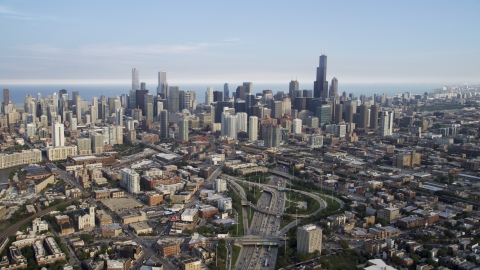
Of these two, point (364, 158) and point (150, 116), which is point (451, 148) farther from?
point (150, 116)

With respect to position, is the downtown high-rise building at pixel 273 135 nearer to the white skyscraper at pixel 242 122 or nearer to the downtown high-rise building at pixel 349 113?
the white skyscraper at pixel 242 122

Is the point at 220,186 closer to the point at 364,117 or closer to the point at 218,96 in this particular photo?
the point at 364,117

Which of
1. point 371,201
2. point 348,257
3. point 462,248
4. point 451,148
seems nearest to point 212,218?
point 348,257

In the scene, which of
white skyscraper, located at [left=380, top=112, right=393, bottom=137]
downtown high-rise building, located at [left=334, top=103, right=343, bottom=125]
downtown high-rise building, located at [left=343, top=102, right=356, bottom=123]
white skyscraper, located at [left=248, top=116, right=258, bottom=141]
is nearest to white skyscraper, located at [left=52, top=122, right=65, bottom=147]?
white skyscraper, located at [left=248, top=116, right=258, bottom=141]

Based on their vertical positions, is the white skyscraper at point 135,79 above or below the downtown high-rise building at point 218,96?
above

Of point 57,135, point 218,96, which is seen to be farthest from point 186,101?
point 57,135

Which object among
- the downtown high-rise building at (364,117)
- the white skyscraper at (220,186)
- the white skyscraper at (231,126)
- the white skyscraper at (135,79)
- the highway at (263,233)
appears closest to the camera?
the highway at (263,233)

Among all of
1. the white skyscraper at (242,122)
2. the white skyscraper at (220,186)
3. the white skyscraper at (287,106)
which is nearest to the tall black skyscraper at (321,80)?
the white skyscraper at (287,106)

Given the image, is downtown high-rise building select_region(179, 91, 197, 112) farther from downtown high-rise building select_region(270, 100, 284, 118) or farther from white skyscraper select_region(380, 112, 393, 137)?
white skyscraper select_region(380, 112, 393, 137)
